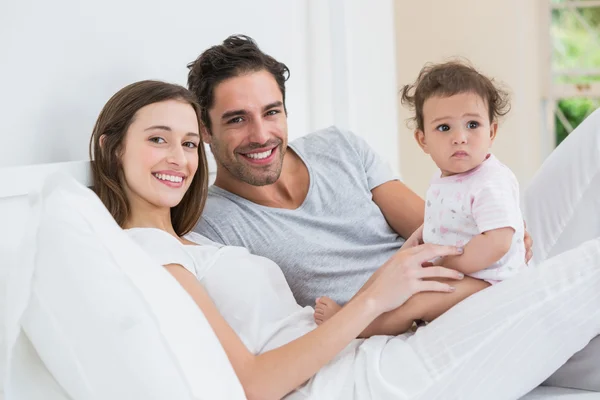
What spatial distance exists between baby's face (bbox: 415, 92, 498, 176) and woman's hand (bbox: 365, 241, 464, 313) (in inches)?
6.8

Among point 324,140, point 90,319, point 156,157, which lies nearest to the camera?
point 90,319

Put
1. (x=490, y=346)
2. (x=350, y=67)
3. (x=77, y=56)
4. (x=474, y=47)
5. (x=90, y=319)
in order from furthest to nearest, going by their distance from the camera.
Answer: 1. (x=474, y=47)
2. (x=350, y=67)
3. (x=77, y=56)
4. (x=490, y=346)
5. (x=90, y=319)

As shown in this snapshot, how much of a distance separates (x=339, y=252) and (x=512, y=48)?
3146 millimetres

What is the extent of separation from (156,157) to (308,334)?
48cm

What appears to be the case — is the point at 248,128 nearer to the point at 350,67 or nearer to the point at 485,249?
the point at 485,249

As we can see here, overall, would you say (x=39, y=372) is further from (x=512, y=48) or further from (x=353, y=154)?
(x=512, y=48)

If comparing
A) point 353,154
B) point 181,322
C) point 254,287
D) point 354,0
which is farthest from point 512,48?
point 181,322

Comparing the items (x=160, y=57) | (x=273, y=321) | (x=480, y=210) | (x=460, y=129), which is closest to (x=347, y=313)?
(x=273, y=321)

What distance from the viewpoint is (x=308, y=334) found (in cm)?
137

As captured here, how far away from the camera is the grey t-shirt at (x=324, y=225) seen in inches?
73.5

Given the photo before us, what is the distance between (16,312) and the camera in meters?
1.09

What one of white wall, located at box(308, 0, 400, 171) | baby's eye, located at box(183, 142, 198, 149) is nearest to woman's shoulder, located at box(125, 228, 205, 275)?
baby's eye, located at box(183, 142, 198, 149)

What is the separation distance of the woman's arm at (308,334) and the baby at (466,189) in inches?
2.2

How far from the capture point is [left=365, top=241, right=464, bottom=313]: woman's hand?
1445mm
